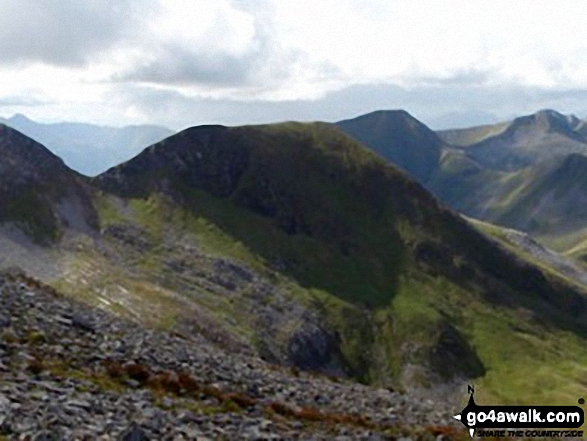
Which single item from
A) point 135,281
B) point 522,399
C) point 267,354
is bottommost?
point 522,399

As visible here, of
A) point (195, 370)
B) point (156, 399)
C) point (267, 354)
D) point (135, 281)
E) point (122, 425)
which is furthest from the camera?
point (135, 281)

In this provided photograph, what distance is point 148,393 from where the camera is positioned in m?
37.3

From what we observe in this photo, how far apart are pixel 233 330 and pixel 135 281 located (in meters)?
26.8

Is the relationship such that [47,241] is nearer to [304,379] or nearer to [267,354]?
[267,354]

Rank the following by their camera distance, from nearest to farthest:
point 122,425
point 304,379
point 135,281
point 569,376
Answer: point 122,425 → point 304,379 → point 135,281 → point 569,376

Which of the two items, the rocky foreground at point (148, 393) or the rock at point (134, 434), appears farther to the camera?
the rocky foreground at point (148, 393)

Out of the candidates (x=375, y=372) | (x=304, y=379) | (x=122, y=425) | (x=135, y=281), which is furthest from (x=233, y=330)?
(x=122, y=425)

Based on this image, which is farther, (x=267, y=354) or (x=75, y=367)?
(x=267, y=354)

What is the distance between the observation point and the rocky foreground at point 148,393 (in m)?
29.0

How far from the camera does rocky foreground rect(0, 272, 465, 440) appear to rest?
28953 mm

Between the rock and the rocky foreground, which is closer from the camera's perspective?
the rock

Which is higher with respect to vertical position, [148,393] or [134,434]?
[134,434]

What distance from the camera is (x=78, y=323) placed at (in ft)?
162

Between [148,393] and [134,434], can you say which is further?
Answer: [148,393]
